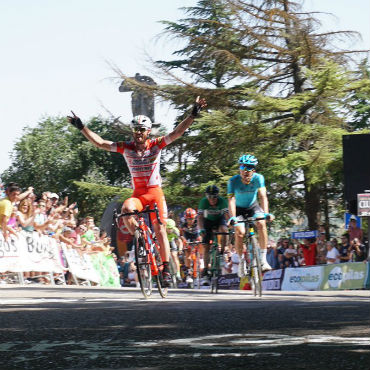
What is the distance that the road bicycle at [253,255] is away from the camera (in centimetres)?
1412

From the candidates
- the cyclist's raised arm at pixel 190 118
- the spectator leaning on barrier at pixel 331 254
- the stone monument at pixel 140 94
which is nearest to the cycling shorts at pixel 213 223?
the cyclist's raised arm at pixel 190 118

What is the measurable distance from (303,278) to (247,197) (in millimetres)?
9750

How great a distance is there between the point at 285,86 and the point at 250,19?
2.73 meters

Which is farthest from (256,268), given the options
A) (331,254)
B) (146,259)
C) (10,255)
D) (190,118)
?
(331,254)

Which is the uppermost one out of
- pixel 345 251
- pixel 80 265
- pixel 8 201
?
pixel 8 201

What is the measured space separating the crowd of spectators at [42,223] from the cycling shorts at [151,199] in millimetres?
5121

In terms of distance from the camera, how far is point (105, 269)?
23703 millimetres

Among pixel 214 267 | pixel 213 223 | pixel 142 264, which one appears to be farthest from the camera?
pixel 214 267

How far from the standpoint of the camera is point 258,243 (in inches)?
583

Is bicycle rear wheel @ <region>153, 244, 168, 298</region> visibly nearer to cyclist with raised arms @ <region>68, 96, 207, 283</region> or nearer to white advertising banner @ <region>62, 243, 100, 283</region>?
cyclist with raised arms @ <region>68, 96, 207, 283</region>

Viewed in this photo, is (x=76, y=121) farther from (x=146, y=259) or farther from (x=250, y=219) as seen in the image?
(x=250, y=219)

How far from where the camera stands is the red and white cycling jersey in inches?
498

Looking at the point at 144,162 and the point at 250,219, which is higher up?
the point at 144,162

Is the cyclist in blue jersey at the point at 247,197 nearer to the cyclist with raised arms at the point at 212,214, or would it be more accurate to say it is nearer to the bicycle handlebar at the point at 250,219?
the bicycle handlebar at the point at 250,219
